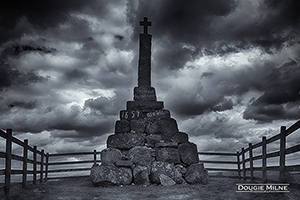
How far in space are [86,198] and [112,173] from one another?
2.59 m

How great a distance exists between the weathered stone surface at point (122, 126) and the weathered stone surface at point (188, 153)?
7.14ft

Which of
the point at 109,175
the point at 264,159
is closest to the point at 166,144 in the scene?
the point at 109,175

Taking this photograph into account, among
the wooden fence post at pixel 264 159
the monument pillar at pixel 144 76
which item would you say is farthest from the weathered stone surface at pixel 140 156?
the wooden fence post at pixel 264 159

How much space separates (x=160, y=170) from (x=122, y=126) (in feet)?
7.69

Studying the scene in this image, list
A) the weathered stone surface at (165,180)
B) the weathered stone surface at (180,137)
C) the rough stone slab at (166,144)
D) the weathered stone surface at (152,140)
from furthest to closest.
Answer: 1. the weathered stone surface at (180,137)
2. the weathered stone surface at (152,140)
3. the rough stone slab at (166,144)
4. the weathered stone surface at (165,180)

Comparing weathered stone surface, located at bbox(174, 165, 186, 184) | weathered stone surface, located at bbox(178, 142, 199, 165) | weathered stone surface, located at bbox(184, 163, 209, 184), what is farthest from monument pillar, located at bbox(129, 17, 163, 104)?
weathered stone surface, located at bbox(184, 163, 209, 184)

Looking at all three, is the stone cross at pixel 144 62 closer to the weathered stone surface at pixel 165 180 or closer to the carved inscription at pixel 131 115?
the carved inscription at pixel 131 115

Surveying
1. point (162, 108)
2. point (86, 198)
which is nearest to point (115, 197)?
point (86, 198)

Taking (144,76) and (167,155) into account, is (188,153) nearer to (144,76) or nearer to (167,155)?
(167,155)

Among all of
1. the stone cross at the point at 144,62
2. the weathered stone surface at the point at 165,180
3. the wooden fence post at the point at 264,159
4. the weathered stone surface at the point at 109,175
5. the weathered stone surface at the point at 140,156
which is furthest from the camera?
the stone cross at the point at 144,62

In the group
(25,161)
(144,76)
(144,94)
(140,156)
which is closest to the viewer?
(25,161)

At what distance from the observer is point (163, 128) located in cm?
1149

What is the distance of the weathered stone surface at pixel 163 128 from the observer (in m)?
11.5

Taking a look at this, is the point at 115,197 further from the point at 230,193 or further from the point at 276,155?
the point at 276,155
